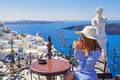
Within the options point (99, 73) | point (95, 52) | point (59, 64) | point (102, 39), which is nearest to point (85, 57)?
point (95, 52)

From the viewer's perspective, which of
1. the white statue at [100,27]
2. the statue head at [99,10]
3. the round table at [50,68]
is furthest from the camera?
the statue head at [99,10]

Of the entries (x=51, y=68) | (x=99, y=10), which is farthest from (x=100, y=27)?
(x=51, y=68)

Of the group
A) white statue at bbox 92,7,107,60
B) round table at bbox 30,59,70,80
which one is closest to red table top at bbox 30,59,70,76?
round table at bbox 30,59,70,80

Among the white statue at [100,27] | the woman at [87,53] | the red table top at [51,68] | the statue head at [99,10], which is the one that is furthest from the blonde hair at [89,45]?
the statue head at [99,10]

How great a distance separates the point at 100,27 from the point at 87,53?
2.32 metres

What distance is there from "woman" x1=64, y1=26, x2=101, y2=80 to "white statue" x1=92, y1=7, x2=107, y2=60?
199 centimetres

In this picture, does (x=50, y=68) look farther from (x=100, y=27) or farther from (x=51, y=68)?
(x=100, y=27)

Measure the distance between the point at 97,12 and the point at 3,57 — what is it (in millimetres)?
28445

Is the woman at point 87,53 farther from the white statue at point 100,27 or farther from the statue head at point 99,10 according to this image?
the statue head at point 99,10

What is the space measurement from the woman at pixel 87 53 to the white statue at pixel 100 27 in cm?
199

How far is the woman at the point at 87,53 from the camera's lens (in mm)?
3291

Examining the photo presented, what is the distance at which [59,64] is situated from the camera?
396 cm

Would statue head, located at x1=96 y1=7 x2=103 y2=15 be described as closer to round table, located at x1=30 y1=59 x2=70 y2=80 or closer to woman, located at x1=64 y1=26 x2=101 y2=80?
round table, located at x1=30 y1=59 x2=70 y2=80

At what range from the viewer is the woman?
10.8ft
